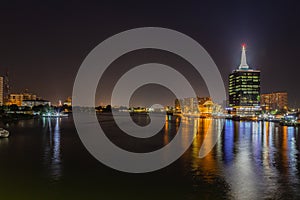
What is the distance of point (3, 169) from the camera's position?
11.6m

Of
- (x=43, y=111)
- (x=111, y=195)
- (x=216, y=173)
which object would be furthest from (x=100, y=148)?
(x=43, y=111)

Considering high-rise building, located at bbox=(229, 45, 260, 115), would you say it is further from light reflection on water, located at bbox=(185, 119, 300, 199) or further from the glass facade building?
light reflection on water, located at bbox=(185, 119, 300, 199)

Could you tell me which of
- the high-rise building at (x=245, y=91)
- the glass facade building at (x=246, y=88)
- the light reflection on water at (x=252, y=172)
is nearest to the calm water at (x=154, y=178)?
the light reflection on water at (x=252, y=172)

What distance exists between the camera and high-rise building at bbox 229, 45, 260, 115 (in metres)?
97.1

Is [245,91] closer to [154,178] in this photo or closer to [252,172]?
[252,172]

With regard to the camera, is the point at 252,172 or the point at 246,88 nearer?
the point at 252,172

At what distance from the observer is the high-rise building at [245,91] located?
97.1 meters

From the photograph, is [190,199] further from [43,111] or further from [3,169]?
[43,111]

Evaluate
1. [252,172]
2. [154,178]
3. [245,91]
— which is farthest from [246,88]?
[154,178]

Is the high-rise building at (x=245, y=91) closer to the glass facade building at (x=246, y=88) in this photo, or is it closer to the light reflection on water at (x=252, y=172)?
the glass facade building at (x=246, y=88)

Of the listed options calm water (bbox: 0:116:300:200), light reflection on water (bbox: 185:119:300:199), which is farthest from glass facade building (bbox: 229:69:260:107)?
calm water (bbox: 0:116:300:200)

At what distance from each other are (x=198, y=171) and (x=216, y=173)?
2.14ft

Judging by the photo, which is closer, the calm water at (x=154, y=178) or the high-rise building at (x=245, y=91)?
the calm water at (x=154, y=178)

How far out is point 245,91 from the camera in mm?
98625
